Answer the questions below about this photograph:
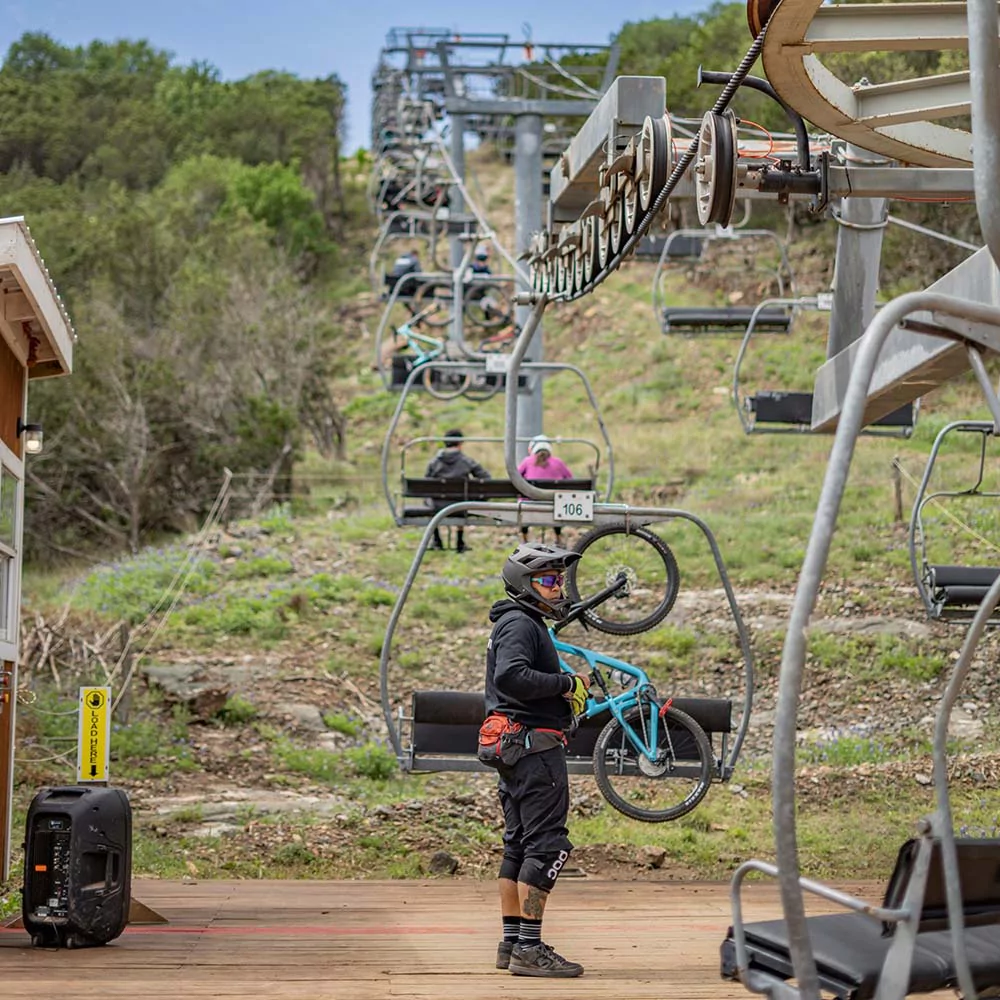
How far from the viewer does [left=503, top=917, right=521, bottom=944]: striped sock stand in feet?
21.9

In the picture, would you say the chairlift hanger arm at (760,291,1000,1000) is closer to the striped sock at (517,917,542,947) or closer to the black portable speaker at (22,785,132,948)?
the striped sock at (517,917,542,947)

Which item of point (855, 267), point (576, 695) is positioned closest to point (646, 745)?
point (576, 695)

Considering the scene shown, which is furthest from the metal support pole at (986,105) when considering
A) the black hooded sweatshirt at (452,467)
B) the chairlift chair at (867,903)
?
the black hooded sweatshirt at (452,467)

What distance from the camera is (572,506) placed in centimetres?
891

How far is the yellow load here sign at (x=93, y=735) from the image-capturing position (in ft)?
25.8

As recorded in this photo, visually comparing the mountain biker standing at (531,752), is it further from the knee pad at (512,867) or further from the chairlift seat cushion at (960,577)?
the chairlift seat cushion at (960,577)

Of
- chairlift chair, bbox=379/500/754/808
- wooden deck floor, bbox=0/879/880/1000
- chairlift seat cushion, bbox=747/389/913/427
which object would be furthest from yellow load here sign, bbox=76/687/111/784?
chairlift seat cushion, bbox=747/389/913/427

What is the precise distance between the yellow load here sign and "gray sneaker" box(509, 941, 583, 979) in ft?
7.92

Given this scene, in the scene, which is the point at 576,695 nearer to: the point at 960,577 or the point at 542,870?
the point at 542,870

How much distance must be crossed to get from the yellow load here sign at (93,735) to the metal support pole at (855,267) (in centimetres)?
415

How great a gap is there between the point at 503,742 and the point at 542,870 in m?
0.54

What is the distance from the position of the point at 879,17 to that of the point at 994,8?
1.97 m

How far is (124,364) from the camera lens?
1283 inches

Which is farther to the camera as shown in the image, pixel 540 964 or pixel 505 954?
pixel 505 954
